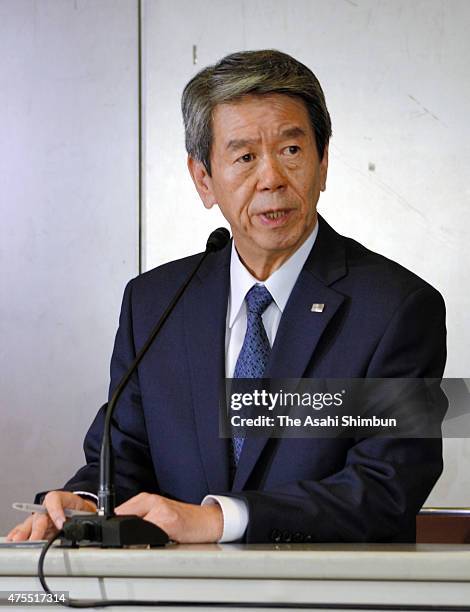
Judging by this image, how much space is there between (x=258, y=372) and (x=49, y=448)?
117 cm

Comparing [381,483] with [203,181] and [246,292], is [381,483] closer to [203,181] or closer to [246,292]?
[246,292]

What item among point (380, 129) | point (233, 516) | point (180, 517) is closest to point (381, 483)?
point (233, 516)

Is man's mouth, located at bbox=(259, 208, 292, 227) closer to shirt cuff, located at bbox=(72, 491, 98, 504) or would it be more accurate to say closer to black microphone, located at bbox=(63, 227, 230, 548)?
shirt cuff, located at bbox=(72, 491, 98, 504)

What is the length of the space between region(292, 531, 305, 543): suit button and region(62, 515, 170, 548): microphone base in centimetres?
30

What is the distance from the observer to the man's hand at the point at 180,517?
1559 mm

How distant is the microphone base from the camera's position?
141 cm

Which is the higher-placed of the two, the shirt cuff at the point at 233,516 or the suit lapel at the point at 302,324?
the suit lapel at the point at 302,324

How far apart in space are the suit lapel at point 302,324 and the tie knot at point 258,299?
0.20 ft

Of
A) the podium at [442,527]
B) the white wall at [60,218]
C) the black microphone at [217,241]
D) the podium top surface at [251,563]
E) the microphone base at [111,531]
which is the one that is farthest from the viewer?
the white wall at [60,218]

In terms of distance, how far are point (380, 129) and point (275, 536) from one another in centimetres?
154

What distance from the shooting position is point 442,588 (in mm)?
1271

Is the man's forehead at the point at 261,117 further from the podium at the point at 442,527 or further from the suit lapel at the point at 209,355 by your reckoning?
the podium at the point at 442,527

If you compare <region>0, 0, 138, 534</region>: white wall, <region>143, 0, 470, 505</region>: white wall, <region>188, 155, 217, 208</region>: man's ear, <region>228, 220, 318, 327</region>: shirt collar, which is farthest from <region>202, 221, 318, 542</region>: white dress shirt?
<region>0, 0, 138, 534</region>: white wall

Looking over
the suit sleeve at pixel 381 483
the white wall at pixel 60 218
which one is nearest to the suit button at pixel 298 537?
the suit sleeve at pixel 381 483
